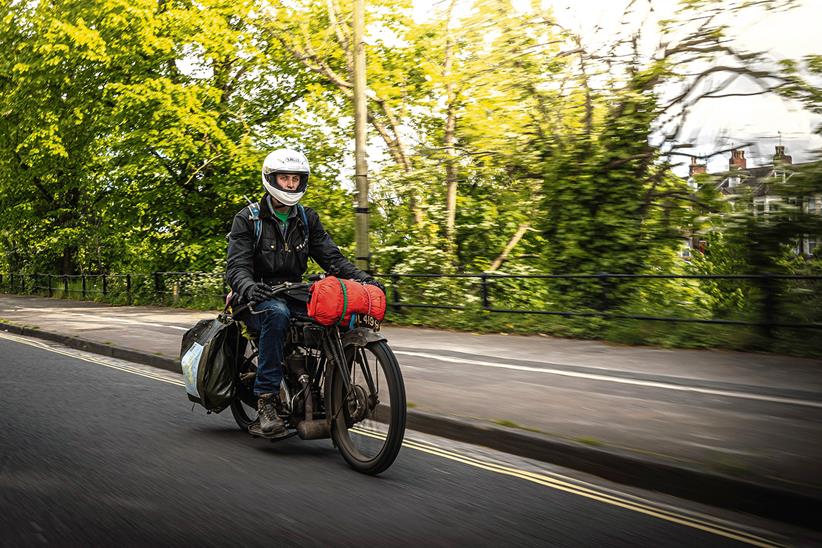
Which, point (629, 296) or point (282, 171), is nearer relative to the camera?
point (282, 171)

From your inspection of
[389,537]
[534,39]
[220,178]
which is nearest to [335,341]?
[389,537]

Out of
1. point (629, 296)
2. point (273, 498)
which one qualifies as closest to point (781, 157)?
point (629, 296)

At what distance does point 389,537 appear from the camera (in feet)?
11.8

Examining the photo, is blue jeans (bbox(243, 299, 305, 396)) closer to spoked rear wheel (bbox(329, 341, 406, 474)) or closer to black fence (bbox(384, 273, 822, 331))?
spoked rear wheel (bbox(329, 341, 406, 474))

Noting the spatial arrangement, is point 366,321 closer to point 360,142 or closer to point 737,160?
point 737,160

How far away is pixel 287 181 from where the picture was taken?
516 centimetres

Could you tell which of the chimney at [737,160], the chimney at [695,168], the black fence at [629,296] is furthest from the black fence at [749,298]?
the chimney at [695,168]

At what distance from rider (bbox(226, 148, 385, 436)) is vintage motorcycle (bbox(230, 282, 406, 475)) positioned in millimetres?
106

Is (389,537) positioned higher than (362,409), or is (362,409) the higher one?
(362,409)

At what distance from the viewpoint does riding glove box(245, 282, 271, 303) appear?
189 inches

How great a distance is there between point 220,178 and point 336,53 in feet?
21.8

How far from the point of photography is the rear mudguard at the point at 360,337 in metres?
4.64

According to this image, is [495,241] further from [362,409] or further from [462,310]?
[362,409]

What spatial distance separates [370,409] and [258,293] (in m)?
1.02
